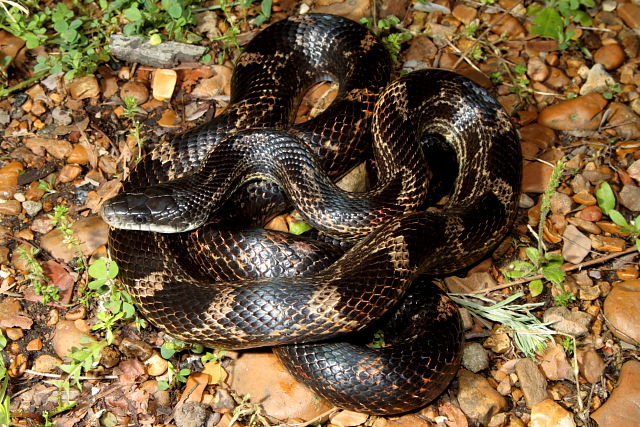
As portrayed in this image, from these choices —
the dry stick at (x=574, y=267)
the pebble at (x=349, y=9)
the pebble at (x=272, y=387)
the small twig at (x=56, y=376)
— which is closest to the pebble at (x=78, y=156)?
the small twig at (x=56, y=376)

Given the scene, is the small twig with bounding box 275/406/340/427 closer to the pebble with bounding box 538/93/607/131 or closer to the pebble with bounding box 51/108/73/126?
the pebble with bounding box 538/93/607/131

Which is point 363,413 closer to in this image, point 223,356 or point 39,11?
point 223,356

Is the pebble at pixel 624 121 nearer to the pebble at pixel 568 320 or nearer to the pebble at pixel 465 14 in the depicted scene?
the pebble at pixel 465 14

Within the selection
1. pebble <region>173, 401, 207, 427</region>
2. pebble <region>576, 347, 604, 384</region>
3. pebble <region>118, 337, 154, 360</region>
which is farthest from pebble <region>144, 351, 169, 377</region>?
pebble <region>576, 347, 604, 384</region>

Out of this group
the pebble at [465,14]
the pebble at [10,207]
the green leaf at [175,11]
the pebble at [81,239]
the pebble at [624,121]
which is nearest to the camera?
the pebble at [81,239]

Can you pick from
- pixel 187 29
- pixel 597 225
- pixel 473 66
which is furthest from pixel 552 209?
pixel 187 29

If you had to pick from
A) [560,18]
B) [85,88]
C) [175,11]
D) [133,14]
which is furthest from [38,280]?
[560,18]

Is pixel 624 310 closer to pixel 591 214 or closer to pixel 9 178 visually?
pixel 591 214
